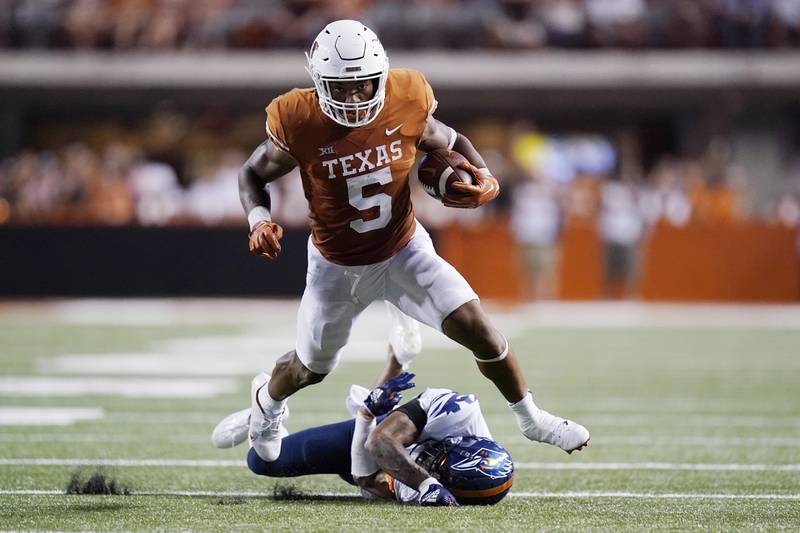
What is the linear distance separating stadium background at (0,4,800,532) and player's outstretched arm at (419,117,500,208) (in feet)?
3.59

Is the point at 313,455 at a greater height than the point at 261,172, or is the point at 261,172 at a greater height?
the point at 261,172

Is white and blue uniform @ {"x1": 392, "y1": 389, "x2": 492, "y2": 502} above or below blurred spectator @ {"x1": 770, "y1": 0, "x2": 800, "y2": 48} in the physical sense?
above

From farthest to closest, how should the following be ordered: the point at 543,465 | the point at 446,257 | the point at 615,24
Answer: the point at 615,24, the point at 446,257, the point at 543,465

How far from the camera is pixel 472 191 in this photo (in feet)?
Result: 14.6

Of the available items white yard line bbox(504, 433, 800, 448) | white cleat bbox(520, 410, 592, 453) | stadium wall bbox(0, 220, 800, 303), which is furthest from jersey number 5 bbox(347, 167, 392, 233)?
stadium wall bbox(0, 220, 800, 303)

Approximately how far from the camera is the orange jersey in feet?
14.5

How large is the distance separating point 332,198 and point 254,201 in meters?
0.29

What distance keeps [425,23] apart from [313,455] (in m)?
13.8

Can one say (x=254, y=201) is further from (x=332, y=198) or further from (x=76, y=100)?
(x=76, y=100)

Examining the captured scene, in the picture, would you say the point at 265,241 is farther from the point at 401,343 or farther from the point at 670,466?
the point at 670,466

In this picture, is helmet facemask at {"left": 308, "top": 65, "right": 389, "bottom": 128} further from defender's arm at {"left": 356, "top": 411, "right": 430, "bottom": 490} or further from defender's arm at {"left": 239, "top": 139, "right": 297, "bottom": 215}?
defender's arm at {"left": 356, "top": 411, "right": 430, "bottom": 490}

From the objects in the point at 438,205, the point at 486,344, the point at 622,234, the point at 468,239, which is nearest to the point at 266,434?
the point at 486,344

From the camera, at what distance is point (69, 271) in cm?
1537

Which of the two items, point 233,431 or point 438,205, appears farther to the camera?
point 438,205
